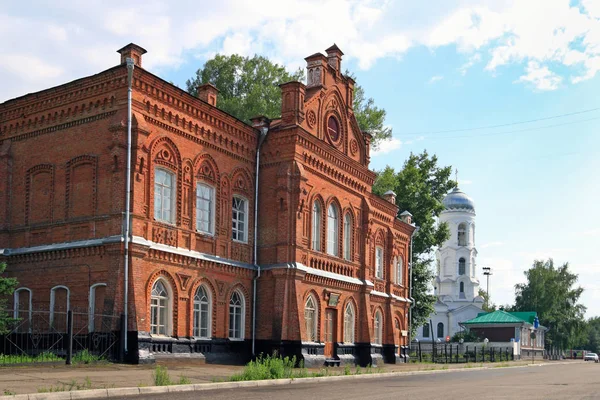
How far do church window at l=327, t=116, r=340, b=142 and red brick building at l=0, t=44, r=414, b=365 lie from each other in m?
0.10

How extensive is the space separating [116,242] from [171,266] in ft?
7.82

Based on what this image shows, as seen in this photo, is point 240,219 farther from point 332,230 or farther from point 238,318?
point 332,230

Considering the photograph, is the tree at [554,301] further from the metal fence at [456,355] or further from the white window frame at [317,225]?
the white window frame at [317,225]

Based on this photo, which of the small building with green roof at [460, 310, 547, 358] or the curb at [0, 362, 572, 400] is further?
the small building with green roof at [460, 310, 547, 358]

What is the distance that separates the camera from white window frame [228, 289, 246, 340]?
24031 mm

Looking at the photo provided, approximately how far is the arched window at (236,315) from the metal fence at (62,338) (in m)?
5.69

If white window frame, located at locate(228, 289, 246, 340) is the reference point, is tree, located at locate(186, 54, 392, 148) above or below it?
above

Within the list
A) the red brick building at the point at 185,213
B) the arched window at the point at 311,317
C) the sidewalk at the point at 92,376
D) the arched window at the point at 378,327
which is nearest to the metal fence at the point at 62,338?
the red brick building at the point at 185,213

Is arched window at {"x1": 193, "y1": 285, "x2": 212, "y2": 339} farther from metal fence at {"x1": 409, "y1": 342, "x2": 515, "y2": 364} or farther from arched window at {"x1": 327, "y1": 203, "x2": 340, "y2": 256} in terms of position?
metal fence at {"x1": 409, "y1": 342, "x2": 515, "y2": 364}

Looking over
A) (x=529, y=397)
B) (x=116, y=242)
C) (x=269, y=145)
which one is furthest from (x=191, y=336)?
(x=529, y=397)

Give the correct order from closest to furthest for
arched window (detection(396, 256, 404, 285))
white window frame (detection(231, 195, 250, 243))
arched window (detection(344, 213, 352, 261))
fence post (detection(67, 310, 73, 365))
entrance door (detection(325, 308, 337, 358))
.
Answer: fence post (detection(67, 310, 73, 365)) < white window frame (detection(231, 195, 250, 243)) < entrance door (detection(325, 308, 337, 358)) < arched window (detection(344, 213, 352, 261)) < arched window (detection(396, 256, 404, 285))

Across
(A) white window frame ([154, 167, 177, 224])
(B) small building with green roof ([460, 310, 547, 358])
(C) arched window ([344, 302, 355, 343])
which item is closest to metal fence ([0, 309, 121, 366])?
(A) white window frame ([154, 167, 177, 224])

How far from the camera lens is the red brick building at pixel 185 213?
19.9 meters

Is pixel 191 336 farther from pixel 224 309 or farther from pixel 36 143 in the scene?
pixel 36 143
